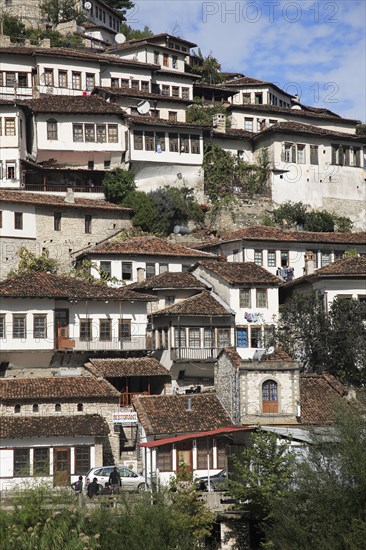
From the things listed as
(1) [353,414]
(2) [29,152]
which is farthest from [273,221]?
(1) [353,414]

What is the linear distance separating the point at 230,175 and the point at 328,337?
23398 mm

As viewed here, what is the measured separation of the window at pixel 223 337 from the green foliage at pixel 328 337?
264 cm

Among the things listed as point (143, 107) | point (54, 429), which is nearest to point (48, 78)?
point (143, 107)

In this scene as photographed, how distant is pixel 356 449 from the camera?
127 ft

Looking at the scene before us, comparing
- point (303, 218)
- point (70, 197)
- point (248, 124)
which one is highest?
point (248, 124)

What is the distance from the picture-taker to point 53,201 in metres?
67.6

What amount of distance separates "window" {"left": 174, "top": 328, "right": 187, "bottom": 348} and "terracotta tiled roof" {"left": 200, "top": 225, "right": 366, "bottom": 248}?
995 cm

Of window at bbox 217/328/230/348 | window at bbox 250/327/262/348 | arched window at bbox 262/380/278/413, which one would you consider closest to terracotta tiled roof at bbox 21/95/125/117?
window at bbox 217/328/230/348

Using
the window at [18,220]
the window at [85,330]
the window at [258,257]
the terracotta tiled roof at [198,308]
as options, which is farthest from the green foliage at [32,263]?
the window at [258,257]

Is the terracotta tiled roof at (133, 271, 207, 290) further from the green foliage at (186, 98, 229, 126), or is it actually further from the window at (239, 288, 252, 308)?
the green foliage at (186, 98, 229, 126)

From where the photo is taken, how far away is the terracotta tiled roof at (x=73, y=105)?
7369 cm

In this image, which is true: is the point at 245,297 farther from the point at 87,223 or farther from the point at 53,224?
the point at 53,224

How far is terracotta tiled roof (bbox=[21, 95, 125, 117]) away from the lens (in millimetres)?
73688

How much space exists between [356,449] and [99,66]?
52.1m
